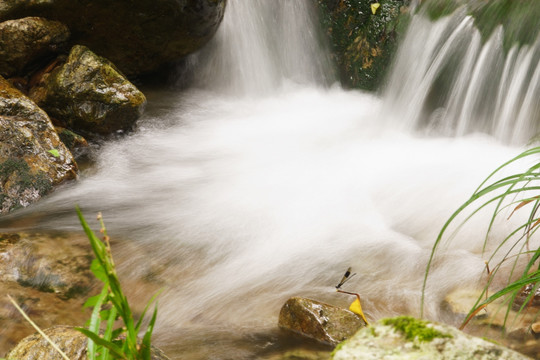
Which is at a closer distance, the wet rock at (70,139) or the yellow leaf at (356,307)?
the yellow leaf at (356,307)

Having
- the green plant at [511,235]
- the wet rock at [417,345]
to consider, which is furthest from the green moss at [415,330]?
the green plant at [511,235]

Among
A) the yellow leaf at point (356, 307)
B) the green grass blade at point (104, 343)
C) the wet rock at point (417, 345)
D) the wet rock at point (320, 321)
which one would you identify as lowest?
the yellow leaf at point (356, 307)

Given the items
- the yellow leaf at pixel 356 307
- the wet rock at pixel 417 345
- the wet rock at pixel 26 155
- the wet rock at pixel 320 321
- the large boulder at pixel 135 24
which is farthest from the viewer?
the large boulder at pixel 135 24

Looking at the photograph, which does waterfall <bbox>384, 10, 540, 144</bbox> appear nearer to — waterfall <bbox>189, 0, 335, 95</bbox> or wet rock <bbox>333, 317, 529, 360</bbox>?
waterfall <bbox>189, 0, 335, 95</bbox>

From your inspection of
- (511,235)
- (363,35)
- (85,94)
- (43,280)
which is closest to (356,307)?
(511,235)

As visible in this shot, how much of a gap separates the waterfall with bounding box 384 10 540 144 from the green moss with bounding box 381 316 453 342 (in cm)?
483

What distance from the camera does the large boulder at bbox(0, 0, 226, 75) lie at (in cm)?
580

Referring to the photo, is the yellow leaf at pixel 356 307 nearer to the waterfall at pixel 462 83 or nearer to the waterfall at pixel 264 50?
the waterfall at pixel 462 83

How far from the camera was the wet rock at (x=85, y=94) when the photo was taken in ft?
18.0

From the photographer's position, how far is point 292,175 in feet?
17.7

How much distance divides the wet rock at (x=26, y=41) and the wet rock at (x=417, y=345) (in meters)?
5.66

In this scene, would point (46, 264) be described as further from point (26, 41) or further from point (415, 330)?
point (26, 41)

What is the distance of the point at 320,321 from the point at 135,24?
4.85 metres

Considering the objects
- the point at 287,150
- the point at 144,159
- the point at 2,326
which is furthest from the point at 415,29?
the point at 2,326
